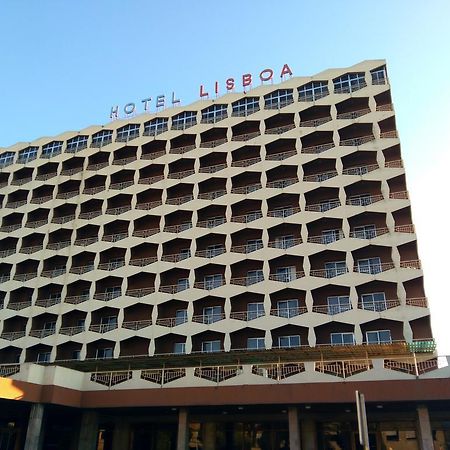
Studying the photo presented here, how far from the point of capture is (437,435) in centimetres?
2834

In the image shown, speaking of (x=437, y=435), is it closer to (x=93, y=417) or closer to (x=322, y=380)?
(x=322, y=380)

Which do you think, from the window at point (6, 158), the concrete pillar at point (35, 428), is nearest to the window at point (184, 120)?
the window at point (6, 158)

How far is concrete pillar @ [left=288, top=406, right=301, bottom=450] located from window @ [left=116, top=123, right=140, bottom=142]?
101 ft

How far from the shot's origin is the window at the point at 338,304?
114ft

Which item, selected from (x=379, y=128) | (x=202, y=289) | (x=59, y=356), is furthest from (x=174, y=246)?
(x=379, y=128)

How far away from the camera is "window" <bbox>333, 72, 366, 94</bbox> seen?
133 ft

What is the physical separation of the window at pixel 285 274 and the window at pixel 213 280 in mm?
4637

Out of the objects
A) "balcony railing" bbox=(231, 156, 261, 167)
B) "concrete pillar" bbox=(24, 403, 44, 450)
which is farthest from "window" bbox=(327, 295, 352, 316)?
"concrete pillar" bbox=(24, 403, 44, 450)

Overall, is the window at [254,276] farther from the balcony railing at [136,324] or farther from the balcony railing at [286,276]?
the balcony railing at [136,324]

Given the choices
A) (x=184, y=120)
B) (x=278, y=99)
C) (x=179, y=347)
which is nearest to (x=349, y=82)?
(x=278, y=99)

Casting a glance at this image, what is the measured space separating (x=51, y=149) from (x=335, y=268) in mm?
32132

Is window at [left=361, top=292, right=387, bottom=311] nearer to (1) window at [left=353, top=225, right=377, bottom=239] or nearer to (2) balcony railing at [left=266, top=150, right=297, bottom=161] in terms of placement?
(1) window at [left=353, top=225, right=377, bottom=239]

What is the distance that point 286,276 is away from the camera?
37.4m

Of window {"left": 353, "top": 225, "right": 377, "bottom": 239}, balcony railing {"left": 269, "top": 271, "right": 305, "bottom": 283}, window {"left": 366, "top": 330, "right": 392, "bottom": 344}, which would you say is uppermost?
window {"left": 353, "top": 225, "right": 377, "bottom": 239}
